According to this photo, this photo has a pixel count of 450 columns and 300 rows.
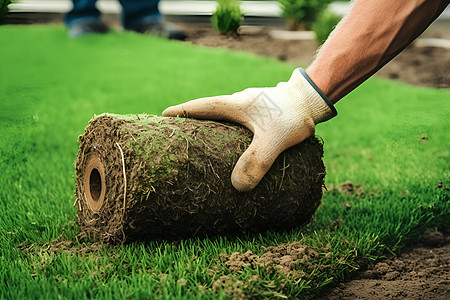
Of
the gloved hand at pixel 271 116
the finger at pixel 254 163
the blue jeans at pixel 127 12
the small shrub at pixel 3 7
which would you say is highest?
the small shrub at pixel 3 7

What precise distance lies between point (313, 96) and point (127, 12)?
1061 millimetres

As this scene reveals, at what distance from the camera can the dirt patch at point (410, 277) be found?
8.21 ft

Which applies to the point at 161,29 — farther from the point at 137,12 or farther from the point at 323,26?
the point at 323,26

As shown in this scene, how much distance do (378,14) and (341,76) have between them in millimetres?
357

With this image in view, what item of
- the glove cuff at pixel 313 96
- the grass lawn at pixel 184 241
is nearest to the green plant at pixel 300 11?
the grass lawn at pixel 184 241

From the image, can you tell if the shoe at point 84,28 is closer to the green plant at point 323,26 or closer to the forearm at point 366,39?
the forearm at point 366,39

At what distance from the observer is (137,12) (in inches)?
98.5

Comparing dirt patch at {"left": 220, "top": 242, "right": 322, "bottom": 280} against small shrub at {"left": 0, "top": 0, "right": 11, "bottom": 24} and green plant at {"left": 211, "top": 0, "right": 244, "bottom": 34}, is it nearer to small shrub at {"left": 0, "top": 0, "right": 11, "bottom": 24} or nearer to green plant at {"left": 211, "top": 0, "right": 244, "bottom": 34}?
green plant at {"left": 211, "top": 0, "right": 244, "bottom": 34}

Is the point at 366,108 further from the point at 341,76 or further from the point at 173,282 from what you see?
the point at 173,282

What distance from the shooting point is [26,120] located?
3393 mm

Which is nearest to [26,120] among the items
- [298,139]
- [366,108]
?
[298,139]

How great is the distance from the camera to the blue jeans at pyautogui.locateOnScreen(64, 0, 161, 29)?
243 centimetres

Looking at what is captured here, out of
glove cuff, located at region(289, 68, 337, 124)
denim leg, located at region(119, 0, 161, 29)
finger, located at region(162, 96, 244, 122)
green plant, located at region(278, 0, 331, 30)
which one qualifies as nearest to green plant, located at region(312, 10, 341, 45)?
green plant, located at region(278, 0, 331, 30)

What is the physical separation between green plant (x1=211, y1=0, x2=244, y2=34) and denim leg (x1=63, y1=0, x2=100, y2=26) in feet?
2.04
